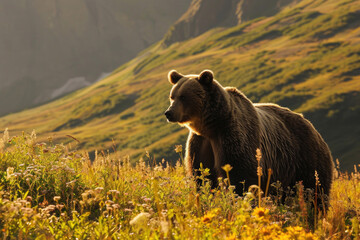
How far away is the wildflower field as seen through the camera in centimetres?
307

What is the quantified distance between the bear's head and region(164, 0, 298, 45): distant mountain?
513 ft

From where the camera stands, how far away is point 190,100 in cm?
588

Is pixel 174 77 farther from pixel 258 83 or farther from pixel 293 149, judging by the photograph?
pixel 258 83

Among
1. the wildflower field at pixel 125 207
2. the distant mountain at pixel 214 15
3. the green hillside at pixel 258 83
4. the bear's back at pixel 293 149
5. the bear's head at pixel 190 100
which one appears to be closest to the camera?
the wildflower field at pixel 125 207

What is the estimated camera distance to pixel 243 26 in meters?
137

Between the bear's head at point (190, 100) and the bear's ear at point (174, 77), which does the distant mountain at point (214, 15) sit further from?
the bear's head at point (190, 100)

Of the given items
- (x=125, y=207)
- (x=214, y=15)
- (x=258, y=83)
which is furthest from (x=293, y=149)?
(x=214, y=15)

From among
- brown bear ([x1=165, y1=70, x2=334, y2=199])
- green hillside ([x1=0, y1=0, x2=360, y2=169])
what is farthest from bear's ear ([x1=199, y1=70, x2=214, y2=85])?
green hillside ([x1=0, y1=0, x2=360, y2=169])

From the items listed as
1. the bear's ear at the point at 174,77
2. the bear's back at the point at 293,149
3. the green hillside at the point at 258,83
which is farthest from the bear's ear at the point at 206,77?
the green hillside at the point at 258,83

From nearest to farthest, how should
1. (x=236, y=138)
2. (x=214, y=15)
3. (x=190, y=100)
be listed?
(x=236, y=138), (x=190, y=100), (x=214, y=15)

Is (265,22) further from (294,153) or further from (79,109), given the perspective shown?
(294,153)

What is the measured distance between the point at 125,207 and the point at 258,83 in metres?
84.4

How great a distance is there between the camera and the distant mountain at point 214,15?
15738cm

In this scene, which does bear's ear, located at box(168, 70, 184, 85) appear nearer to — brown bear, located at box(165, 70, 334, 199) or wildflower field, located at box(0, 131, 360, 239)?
brown bear, located at box(165, 70, 334, 199)
